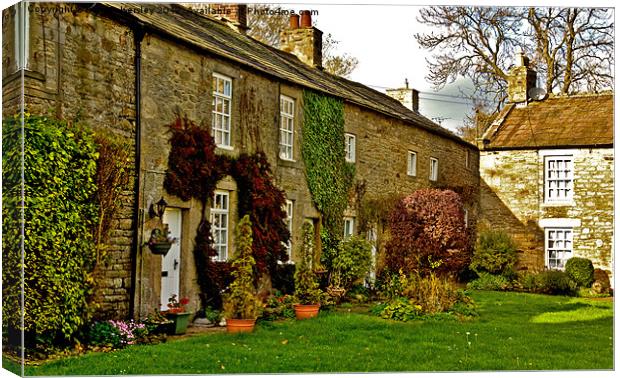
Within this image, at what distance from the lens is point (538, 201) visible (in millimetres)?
15211

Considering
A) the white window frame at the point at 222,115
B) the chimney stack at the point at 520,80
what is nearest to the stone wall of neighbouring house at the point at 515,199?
the chimney stack at the point at 520,80

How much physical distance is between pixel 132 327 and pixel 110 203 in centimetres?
176

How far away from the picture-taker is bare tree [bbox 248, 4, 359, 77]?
41.8 ft

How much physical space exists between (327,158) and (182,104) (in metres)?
4.05

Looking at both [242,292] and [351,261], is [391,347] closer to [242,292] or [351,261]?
[242,292]

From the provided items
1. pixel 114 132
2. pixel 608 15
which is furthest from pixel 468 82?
pixel 114 132

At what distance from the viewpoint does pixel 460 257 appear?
1540 cm

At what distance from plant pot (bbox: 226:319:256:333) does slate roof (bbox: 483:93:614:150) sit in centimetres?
598

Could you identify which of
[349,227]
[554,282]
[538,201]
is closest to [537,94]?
[538,201]

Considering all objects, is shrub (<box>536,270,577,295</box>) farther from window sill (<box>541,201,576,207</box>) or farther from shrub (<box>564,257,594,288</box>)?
window sill (<box>541,201,576,207</box>)

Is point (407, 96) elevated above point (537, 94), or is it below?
below

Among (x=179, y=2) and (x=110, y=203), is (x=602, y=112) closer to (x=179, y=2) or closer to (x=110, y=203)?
(x=179, y=2)

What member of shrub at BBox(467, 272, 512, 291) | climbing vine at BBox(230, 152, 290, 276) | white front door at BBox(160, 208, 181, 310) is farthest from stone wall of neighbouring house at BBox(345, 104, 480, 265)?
white front door at BBox(160, 208, 181, 310)

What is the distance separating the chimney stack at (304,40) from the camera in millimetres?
12543
